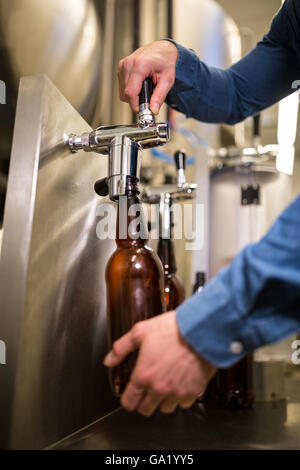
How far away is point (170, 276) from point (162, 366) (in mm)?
329

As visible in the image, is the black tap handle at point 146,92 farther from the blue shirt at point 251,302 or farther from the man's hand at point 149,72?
the blue shirt at point 251,302

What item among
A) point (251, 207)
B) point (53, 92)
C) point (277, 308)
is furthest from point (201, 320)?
point (251, 207)

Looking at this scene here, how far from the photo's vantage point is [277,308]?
0.35 m

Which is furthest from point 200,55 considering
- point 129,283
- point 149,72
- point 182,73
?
point 129,283

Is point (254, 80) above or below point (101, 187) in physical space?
above

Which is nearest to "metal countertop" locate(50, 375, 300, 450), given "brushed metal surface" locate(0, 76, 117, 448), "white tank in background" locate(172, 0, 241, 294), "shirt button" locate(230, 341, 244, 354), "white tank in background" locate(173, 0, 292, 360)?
"brushed metal surface" locate(0, 76, 117, 448)

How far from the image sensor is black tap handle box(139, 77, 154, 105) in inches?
20.6

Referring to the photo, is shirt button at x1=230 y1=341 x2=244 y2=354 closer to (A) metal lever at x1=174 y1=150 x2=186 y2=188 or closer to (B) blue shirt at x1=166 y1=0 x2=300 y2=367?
(B) blue shirt at x1=166 y1=0 x2=300 y2=367

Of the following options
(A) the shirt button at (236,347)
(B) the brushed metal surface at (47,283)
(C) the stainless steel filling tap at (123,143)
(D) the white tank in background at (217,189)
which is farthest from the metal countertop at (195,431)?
(D) the white tank in background at (217,189)

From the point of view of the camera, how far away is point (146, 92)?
20.7 inches

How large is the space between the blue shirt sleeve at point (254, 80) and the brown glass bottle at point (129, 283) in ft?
1.14

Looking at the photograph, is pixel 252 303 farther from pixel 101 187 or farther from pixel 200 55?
pixel 200 55

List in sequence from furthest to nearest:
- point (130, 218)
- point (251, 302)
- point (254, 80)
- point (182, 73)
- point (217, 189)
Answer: point (217, 189)
point (254, 80)
point (182, 73)
point (130, 218)
point (251, 302)

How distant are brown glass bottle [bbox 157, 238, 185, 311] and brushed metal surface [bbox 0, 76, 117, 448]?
15 cm
